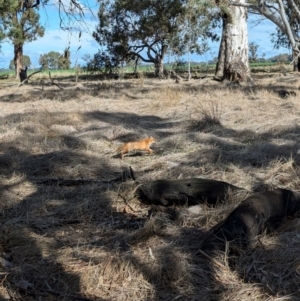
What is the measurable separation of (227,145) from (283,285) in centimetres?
431

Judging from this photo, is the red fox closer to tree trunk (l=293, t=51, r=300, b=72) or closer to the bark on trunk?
tree trunk (l=293, t=51, r=300, b=72)

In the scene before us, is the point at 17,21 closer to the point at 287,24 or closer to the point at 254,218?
the point at 287,24

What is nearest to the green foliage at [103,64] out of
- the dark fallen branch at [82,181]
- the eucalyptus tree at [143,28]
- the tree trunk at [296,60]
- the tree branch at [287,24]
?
the eucalyptus tree at [143,28]

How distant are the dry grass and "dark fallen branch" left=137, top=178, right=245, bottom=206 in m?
0.14

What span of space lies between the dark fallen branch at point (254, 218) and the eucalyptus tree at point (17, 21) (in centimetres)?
333

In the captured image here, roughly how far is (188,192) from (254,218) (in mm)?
1085

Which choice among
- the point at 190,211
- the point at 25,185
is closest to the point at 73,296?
the point at 190,211

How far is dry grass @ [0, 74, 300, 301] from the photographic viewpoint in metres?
3.63

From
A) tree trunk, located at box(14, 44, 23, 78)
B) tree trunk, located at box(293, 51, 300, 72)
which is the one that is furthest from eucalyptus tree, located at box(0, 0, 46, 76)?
tree trunk, located at box(293, 51, 300, 72)

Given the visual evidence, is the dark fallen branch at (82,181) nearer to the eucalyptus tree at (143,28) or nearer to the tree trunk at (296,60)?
the tree trunk at (296,60)

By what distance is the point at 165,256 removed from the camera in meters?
3.93

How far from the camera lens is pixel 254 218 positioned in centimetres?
416

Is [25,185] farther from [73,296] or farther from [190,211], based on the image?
[73,296]

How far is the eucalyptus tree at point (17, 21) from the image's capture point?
943 cm
